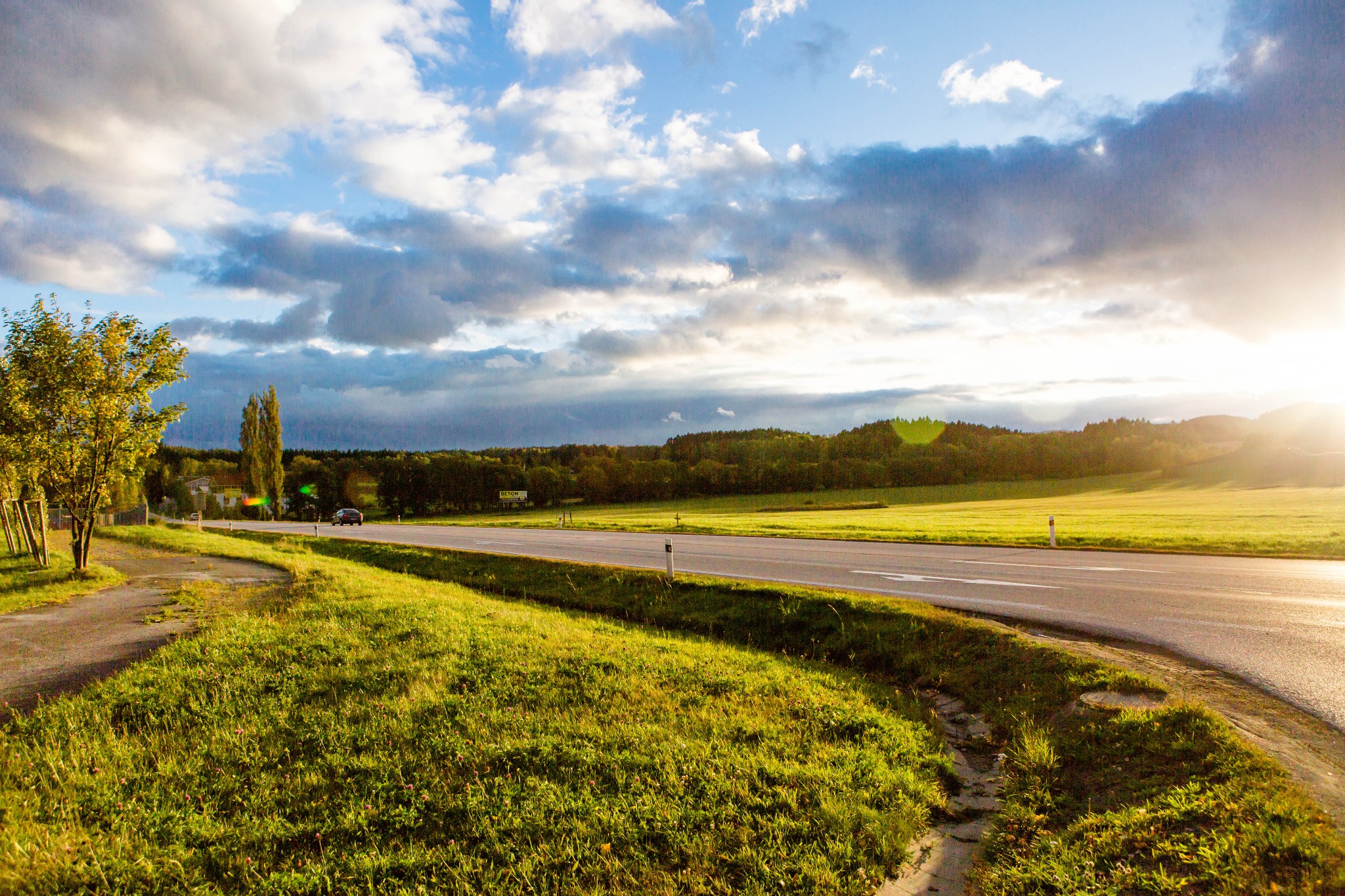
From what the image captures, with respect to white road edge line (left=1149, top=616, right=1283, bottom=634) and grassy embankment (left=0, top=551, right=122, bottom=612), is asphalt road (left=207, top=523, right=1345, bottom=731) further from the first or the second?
grassy embankment (left=0, top=551, right=122, bottom=612)

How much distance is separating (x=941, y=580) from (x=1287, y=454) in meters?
88.9

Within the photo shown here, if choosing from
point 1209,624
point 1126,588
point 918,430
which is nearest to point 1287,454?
point 918,430

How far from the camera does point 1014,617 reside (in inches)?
397

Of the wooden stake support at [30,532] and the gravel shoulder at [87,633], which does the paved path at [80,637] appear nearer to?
the gravel shoulder at [87,633]

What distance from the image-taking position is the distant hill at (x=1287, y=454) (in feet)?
211

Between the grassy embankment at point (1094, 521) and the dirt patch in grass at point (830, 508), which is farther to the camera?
the dirt patch in grass at point (830, 508)

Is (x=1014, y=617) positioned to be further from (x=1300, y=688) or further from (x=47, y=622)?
(x=47, y=622)

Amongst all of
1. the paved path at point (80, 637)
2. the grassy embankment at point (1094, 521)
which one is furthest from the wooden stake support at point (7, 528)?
the grassy embankment at point (1094, 521)

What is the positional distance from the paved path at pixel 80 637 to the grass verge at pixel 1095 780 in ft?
28.8

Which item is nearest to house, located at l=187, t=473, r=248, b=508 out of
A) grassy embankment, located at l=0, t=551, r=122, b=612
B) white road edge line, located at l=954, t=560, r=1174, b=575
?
grassy embankment, located at l=0, t=551, r=122, b=612

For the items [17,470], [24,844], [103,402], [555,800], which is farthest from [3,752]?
[17,470]

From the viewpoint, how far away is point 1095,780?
506 cm

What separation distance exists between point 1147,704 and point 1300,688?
1.73 meters

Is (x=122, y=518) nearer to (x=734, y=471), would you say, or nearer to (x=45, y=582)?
(x=45, y=582)
